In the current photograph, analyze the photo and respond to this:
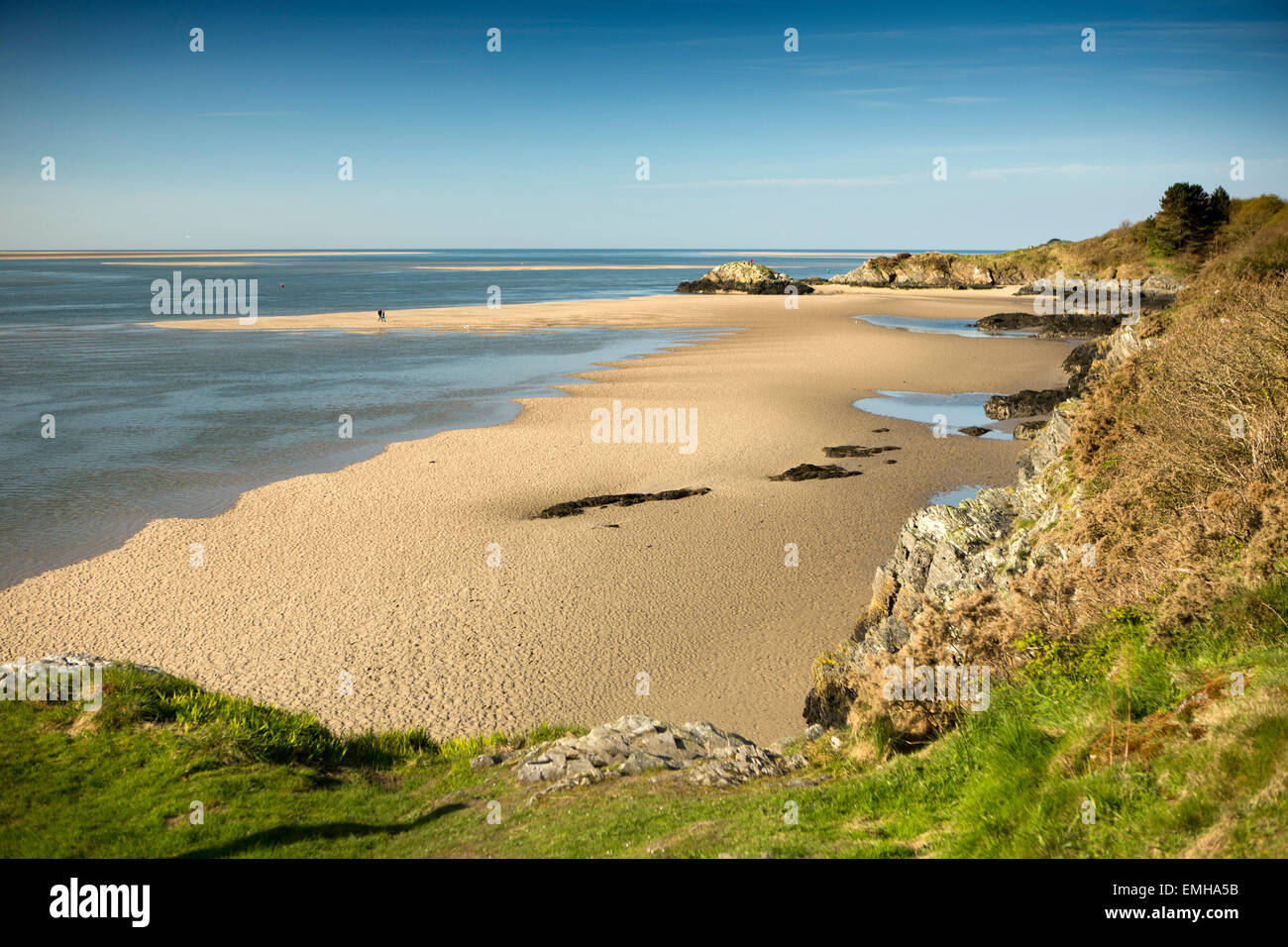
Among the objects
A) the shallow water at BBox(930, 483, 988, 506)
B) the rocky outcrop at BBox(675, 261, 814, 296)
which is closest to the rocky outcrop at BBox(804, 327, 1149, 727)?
the shallow water at BBox(930, 483, 988, 506)

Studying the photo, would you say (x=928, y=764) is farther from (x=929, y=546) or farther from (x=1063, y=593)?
(x=929, y=546)

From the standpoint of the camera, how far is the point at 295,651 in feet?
47.2

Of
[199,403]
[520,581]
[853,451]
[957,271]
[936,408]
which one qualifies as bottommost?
[520,581]

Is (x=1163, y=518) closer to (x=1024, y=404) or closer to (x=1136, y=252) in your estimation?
(x=1024, y=404)

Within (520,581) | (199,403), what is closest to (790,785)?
(520,581)

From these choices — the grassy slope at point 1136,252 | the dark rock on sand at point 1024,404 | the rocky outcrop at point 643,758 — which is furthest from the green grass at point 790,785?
the grassy slope at point 1136,252

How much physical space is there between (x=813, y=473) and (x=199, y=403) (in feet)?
89.9

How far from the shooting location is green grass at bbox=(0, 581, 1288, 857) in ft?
16.0

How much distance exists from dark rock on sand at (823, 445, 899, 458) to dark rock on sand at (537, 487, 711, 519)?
5.73 metres

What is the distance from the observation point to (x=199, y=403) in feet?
116

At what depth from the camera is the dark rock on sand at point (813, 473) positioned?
23.8 metres

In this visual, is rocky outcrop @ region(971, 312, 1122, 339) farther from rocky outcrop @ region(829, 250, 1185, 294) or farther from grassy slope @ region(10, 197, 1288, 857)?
grassy slope @ region(10, 197, 1288, 857)
